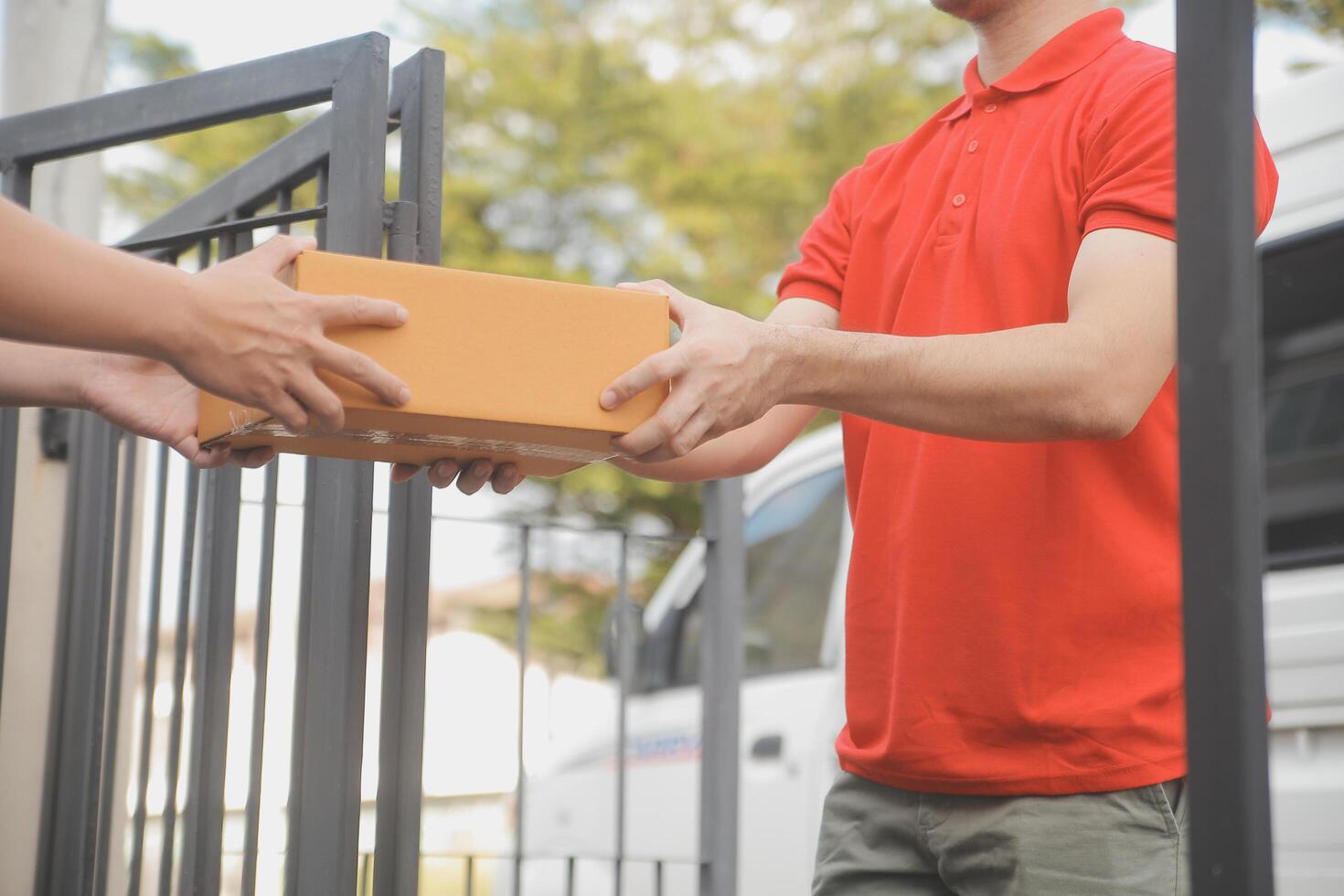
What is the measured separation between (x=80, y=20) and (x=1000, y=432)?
2.24m

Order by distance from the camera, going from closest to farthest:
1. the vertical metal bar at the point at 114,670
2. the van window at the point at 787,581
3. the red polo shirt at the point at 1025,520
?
1. the red polo shirt at the point at 1025,520
2. the vertical metal bar at the point at 114,670
3. the van window at the point at 787,581

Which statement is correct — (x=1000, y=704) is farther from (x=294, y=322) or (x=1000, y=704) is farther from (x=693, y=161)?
(x=693, y=161)

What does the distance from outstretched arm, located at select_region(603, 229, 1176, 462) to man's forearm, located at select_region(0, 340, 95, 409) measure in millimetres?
825

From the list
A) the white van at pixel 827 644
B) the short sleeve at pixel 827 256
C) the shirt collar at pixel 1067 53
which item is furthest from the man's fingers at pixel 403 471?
the white van at pixel 827 644

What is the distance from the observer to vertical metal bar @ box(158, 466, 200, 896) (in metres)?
1.93

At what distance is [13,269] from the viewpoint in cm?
121

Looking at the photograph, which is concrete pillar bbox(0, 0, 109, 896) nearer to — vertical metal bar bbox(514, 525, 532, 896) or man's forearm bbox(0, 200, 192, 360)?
vertical metal bar bbox(514, 525, 532, 896)

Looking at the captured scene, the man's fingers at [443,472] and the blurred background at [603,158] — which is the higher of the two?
the blurred background at [603,158]

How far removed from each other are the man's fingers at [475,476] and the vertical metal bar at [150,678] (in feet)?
2.23

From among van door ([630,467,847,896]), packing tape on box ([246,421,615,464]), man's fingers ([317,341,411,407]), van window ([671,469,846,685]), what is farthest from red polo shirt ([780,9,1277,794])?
van window ([671,469,846,685])

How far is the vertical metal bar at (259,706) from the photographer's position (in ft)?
5.65

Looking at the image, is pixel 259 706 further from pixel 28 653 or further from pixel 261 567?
pixel 28 653

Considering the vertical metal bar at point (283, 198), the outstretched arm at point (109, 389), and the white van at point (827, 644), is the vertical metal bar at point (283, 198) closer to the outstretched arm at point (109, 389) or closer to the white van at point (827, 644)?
the outstretched arm at point (109, 389)

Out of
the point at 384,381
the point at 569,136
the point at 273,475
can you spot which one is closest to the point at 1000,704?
the point at 384,381
